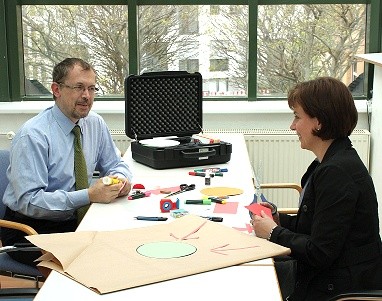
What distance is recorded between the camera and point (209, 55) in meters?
4.84

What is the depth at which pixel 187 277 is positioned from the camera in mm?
1934

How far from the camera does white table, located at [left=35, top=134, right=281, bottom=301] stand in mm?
1813

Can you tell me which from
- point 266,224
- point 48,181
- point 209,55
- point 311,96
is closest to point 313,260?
point 266,224

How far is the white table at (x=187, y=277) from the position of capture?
1.81 m

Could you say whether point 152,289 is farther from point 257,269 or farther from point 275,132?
point 275,132

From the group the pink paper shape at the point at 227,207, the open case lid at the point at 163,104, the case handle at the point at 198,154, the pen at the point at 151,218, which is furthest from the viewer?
the open case lid at the point at 163,104

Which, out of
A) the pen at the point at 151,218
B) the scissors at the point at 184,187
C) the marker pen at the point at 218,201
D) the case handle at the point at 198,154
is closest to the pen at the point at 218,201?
the marker pen at the point at 218,201

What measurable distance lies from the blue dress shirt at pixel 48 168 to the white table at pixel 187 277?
0.20 meters

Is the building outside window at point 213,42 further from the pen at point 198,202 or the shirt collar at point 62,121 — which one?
the pen at point 198,202

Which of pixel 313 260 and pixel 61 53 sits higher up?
pixel 61 53

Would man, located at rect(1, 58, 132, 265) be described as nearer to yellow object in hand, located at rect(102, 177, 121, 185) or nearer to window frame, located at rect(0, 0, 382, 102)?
yellow object in hand, located at rect(102, 177, 121, 185)

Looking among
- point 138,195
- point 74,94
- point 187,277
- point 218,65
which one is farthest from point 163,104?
point 187,277

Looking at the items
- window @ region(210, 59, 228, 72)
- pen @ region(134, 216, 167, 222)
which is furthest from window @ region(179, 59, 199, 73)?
pen @ region(134, 216, 167, 222)

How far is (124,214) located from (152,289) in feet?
2.50
